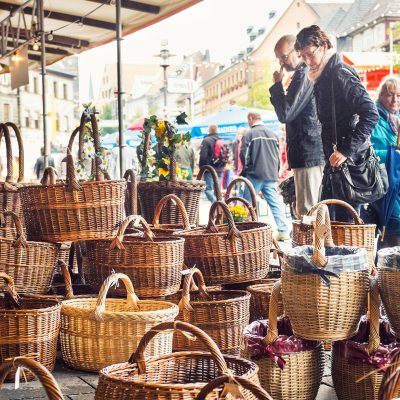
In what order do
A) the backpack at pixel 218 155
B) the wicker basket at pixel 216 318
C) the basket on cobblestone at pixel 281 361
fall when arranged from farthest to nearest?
the backpack at pixel 218 155
the wicker basket at pixel 216 318
the basket on cobblestone at pixel 281 361

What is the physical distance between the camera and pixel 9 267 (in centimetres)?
502

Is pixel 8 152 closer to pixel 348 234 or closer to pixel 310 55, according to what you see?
pixel 310 55

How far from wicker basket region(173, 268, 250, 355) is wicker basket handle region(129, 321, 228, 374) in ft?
5.50

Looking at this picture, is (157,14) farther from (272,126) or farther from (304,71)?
(272,126)

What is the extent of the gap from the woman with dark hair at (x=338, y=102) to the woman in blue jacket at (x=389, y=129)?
1.63 ft

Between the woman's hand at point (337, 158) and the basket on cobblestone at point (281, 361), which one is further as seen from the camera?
the woman's hand at point (337, 158)

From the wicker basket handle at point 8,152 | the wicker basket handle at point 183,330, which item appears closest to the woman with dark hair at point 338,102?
the wicker basket handle at point 8,152

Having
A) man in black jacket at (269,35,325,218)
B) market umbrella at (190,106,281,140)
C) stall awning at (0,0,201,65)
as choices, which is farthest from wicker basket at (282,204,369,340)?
market umbrella at (190,106,281,140)

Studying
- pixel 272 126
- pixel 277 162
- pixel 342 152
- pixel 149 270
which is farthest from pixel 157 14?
pixel 272 126

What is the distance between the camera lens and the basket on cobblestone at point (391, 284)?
3561mm

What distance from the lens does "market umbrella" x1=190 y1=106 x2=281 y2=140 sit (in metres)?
18.7

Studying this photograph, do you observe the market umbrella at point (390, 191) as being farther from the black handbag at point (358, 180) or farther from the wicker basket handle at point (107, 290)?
the wicker basket handle at point (107, 290)

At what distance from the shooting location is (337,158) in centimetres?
527

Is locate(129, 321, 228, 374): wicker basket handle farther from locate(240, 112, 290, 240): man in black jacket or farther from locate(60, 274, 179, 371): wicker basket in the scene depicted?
locate(240, 112, 290, 240): man in black jacket
